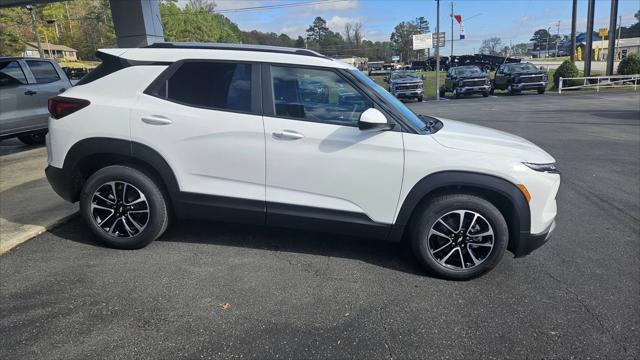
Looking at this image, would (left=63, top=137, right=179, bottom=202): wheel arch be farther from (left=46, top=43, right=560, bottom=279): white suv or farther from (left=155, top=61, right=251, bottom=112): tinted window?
(left=155, top=61, right=251, bottom=112): tinted window

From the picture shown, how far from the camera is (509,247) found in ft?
12.3

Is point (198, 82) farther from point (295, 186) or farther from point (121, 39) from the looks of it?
point (121, 39)

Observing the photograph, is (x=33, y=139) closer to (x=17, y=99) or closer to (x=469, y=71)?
(x=17, y=99)

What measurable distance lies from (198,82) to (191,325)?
79.3 inches

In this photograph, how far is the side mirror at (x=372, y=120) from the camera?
3.38 metres

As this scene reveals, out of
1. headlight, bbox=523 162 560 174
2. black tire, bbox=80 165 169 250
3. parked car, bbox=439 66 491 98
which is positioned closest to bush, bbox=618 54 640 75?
parked car, bbox=439 66 491 98

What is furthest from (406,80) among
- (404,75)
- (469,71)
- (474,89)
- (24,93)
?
(24,93)

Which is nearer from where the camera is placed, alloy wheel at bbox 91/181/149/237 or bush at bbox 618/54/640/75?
alloy wheel at bbox 91/181/149/237

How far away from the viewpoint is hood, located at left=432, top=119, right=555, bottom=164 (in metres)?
3.54

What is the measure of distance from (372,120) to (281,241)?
5.26 feet

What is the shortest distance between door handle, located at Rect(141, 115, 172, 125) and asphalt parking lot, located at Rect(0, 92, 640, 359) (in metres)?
1.17

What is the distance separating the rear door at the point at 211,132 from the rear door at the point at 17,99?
608 centimetres

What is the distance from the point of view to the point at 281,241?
432cm

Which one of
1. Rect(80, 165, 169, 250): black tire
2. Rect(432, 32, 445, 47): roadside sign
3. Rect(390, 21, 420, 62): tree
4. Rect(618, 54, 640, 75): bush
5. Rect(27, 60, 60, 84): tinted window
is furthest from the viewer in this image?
Rect(390, 21, 420, 62): tree
